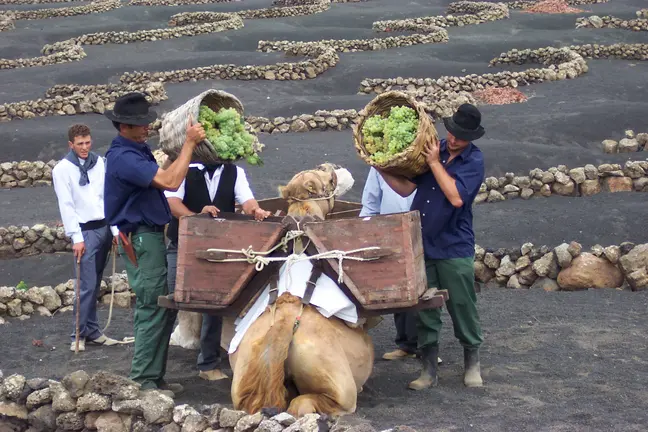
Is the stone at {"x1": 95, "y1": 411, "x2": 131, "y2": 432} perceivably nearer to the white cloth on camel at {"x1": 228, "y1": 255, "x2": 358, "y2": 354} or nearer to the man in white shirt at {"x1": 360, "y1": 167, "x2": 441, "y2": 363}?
the white cloth on camel at {"x1": 228, "y1": 255, "x2": 358, "y2": 354}

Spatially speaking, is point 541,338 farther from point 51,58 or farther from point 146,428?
point 51,58

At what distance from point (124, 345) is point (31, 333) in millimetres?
1260

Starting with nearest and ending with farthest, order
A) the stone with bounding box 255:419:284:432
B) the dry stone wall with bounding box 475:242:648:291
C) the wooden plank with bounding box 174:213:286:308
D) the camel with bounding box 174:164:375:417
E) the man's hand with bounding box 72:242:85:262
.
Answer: the stone with bounding box 255:419:284:432, the camel with bounding box 174:164:375:417, the wooden plank with bounding box 174:213:286:308, the man's hand with bounding box 72:242:85:262, the dry stone wall with bounding box 475:242:648:291

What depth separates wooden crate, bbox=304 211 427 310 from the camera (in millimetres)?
6863

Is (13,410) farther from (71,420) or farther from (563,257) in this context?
(563,257)

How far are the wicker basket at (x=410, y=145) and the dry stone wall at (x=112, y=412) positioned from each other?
2285 mm

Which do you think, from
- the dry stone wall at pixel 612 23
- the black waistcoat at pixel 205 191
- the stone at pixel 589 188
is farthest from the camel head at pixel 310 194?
the dry stone wall at pixel 612 23

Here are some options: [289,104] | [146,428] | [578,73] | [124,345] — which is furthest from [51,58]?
[146,428]

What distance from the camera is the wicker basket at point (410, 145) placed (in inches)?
286

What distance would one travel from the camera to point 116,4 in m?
47.5

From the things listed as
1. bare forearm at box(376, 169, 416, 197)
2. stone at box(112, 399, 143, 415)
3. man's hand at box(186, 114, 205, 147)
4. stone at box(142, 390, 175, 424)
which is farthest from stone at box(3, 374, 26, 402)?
bare forearm at box(376, 169, 416, 197)

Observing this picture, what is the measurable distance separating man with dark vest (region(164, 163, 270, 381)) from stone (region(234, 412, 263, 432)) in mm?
2200

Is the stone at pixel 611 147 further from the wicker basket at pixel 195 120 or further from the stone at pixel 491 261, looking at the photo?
the wicker basket at pixel 195 120

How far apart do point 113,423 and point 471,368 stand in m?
2.95
